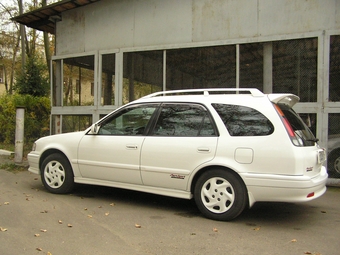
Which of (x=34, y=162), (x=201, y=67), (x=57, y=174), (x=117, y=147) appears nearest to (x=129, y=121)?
(x=117, y=147)

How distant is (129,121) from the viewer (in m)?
5.36

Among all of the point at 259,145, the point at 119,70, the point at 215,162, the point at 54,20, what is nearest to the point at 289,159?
the point at 259,145

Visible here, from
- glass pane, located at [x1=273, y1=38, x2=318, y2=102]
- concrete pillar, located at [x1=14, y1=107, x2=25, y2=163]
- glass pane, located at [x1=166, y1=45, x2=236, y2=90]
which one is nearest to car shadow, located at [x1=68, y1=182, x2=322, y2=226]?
glass pane, located at [x1=273, y1=38, x2=318, y2=102]

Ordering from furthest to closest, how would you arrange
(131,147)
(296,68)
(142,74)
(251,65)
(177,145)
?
(142,74)
(251,65)
(296,68)
(131,147)
(177,145)

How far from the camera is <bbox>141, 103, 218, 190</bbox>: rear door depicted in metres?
4.60

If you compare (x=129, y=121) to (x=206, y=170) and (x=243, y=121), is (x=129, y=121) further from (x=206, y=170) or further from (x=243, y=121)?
(x=243, y=121)

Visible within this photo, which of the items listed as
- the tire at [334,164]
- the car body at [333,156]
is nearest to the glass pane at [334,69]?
the car body at [333,156]

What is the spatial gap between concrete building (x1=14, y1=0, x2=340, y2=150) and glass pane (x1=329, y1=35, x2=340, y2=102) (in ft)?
0.06

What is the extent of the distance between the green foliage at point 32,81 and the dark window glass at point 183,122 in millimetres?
10331

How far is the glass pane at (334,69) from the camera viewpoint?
6750mm

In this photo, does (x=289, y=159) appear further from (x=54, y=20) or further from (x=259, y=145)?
(x=54, y=20)

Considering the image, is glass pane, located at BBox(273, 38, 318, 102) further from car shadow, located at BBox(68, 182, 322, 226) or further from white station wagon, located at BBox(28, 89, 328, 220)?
car shadow, located at BBox(68, 182, 322, 226)

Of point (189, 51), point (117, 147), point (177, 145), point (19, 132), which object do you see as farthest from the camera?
point (19, 132)

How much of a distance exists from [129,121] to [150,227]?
1.79m
